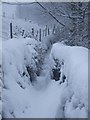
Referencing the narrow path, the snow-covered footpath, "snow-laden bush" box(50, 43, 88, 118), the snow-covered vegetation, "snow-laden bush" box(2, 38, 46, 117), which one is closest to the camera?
"snow-laden bush" box(50, 43, 88, 118)

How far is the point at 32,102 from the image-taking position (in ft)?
28.6

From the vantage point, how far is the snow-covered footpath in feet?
21.0

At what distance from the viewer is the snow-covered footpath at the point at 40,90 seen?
6402 mm

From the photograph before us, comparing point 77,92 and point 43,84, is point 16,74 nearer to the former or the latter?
point 43,84

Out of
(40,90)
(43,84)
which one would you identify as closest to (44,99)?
(40,90)

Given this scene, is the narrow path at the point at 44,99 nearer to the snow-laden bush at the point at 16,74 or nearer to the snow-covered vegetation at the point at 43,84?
the snow-covered vegetation at the point at 43,84

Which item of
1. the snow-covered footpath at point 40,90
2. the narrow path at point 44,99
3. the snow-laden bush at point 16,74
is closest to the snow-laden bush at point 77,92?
the snow-covered footpath at point 40,90

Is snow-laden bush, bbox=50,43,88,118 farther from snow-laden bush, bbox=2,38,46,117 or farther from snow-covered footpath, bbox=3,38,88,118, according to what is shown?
snow-laden bush, bbox=2,38,46,117

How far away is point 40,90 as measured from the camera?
10344 mm

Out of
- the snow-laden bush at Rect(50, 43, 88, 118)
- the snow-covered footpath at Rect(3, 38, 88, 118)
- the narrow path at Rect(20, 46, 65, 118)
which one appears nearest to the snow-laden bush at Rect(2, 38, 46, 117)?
the snow-covered footpath at Rect(3, 38, 88, 118)

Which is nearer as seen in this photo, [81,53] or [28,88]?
[81,53]

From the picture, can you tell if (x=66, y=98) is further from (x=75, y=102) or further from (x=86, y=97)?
(x=86, y=97)

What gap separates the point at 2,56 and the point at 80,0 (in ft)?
21.3

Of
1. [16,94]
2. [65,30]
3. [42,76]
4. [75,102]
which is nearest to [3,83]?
[16,94]
